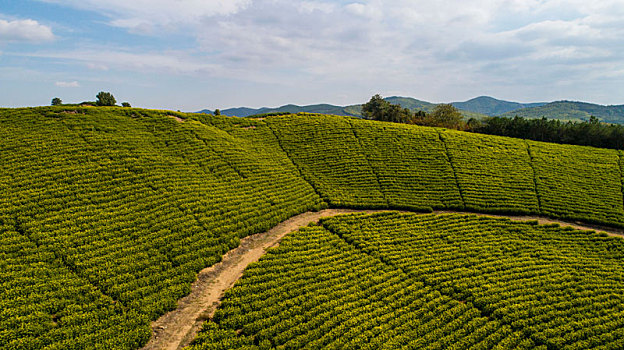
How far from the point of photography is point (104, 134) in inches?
1766

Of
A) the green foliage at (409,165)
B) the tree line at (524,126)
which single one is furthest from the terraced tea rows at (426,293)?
the tree line at (524,126)

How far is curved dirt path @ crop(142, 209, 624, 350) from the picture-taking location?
1847 cm

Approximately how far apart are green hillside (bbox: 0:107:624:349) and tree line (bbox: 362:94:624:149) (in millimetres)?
24292

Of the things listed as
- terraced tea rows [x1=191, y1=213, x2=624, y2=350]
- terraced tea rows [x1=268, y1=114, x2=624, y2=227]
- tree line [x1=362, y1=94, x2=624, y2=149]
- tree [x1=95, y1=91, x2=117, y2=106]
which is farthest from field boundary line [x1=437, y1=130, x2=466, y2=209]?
tree [x1=95, y1=91, x2=117, y2=106]

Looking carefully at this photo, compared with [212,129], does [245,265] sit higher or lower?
lower

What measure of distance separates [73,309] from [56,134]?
121 feet

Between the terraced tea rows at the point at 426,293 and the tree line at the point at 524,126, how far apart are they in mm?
66280

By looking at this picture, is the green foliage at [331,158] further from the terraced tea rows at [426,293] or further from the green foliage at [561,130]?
the green foliage at [561,130]

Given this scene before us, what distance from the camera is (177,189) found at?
115 ft

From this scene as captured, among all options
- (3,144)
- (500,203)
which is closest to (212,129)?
(3,144)

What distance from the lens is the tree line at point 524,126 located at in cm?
7644

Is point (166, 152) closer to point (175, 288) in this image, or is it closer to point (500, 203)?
point (175, 288)

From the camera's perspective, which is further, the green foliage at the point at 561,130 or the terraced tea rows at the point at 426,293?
the green foliage at the point at 561,130

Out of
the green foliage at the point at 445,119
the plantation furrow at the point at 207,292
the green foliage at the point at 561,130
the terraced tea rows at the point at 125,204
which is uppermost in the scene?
the green foliage at the point at 445,119
